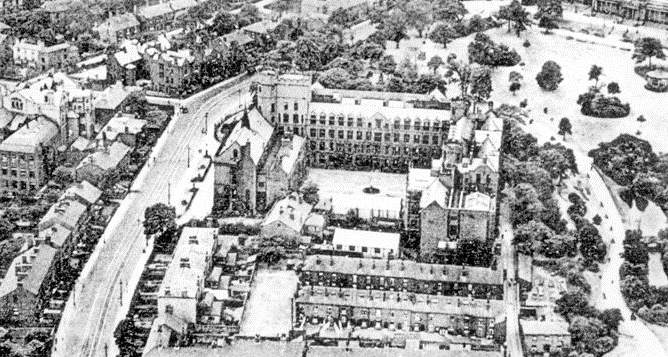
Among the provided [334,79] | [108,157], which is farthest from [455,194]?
[108,157]

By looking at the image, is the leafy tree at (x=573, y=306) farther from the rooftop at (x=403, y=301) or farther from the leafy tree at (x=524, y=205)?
the leafy tree at (x=524, y=205)

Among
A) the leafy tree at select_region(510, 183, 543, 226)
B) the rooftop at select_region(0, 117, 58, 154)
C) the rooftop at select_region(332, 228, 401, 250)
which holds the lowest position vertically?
the rooftop at select_region(332, 228, 401, 250)

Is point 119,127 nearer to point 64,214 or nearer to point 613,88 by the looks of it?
point 64,214

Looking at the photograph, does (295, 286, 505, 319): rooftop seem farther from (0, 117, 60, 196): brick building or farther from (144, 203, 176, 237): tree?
(0, 117, 60, 196): brick building

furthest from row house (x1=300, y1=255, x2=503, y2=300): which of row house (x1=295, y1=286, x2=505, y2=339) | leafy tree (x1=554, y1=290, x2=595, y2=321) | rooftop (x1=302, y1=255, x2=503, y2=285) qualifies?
leafy tree (x1=554, y1=290, x2=595, y2=321)

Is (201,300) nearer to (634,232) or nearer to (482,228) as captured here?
(482,228)

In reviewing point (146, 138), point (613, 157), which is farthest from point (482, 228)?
point (146, 138)
